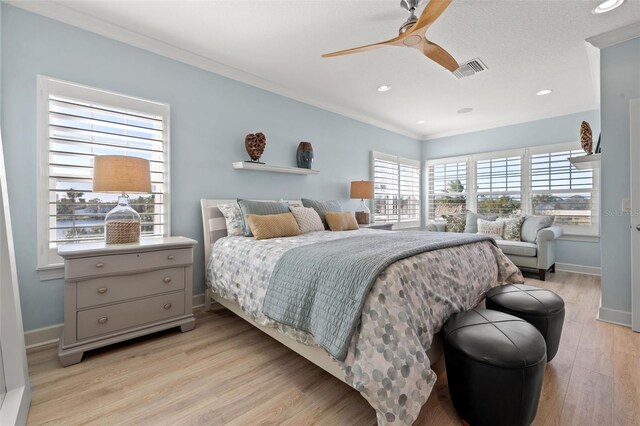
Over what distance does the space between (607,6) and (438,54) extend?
128 cm

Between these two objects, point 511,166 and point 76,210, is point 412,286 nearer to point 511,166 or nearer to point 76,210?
point 76,210

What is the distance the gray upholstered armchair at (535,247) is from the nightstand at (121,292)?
4322 mm

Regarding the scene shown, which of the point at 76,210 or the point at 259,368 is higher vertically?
the point at 76,210

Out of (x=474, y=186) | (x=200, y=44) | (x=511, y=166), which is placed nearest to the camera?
(x=200, y=44)

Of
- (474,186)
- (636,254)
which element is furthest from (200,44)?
(474,186)

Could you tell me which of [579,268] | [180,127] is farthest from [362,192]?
[579,268]

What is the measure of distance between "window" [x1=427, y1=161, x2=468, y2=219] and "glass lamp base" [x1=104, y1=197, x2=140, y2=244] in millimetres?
5520

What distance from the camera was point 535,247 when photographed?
13.4 feet

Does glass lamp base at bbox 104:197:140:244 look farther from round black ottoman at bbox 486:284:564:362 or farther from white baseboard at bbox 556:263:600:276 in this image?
white baseboard at bbox 556:263:600:276

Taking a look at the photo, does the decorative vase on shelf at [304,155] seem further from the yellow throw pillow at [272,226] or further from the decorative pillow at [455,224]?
the decorative pillow at [455,224]

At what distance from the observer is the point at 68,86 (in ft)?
7.70

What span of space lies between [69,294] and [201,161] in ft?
5.39

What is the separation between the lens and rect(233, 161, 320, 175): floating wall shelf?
3297 mm

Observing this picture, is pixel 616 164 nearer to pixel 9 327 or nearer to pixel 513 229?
pixel 513 229
